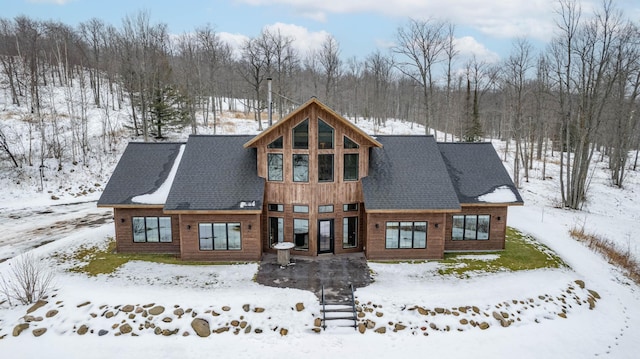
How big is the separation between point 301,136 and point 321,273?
595 cm

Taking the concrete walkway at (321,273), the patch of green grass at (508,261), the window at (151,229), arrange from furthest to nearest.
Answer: the window at (151,229) < the patch of green grass at (508,261) < the concrete walkway at (321,273)

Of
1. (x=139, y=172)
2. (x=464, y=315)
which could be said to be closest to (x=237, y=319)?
(x=464, y=315)

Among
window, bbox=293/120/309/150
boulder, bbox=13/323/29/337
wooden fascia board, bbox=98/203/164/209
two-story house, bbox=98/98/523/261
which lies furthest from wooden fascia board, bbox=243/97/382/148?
boulder, bbox=13/323/29/337

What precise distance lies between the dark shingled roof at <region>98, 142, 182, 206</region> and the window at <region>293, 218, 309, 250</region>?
23.1ft

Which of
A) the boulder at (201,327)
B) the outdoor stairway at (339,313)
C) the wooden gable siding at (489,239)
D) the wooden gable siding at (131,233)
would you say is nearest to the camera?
the boulder at (201,327)

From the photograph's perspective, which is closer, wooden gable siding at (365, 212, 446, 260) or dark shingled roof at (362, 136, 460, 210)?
dark shingled roof at (362, 136, 460, 210)

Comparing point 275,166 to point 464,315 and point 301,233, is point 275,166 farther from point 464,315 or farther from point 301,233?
point 464,315

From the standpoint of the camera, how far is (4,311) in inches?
495

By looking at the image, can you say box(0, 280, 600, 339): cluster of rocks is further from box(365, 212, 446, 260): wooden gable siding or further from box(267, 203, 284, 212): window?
box(267, 203, 284, 212): window

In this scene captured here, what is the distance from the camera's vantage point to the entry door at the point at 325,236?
17.0m

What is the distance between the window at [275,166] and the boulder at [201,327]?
6.96 metres

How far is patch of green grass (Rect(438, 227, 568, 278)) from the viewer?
52.0ft

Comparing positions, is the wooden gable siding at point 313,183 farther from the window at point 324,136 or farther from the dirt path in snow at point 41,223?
the dirt path in snow at point 41,223

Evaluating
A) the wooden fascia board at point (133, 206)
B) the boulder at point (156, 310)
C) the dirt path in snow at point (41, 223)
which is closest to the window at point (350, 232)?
the boulder at point (156, 310)
